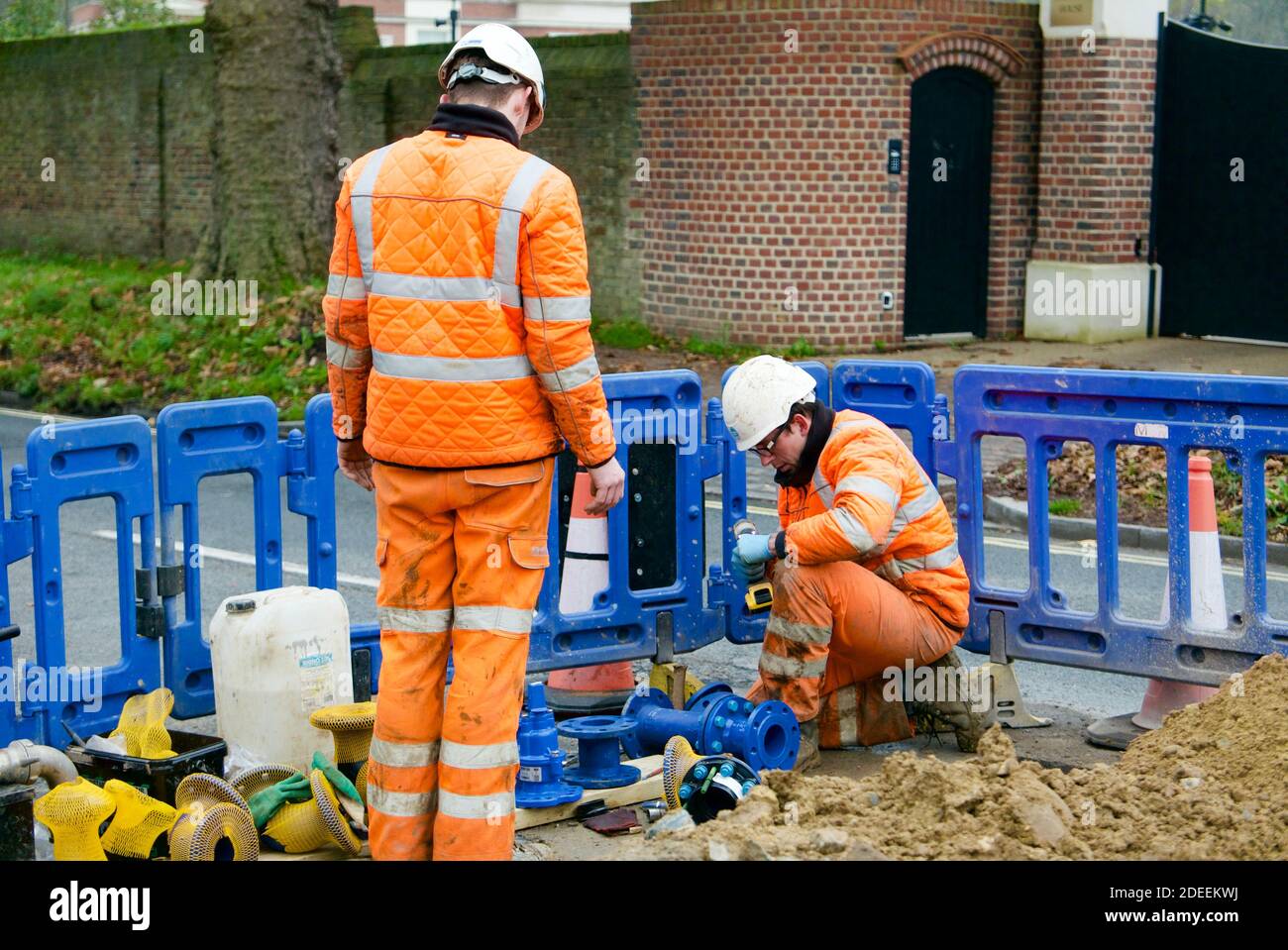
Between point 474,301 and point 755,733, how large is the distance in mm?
1870

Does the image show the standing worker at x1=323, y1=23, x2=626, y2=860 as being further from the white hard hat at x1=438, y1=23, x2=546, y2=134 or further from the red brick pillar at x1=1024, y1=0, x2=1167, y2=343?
the red brick pillar at x1=1024, y1=0, x2=1167, y2=343

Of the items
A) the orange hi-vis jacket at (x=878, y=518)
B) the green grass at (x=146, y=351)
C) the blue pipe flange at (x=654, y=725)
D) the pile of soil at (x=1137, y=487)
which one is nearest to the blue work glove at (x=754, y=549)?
the orange hi-vis jacket at (x=878, y=518)

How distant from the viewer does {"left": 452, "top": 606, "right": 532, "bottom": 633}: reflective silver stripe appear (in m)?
4.74

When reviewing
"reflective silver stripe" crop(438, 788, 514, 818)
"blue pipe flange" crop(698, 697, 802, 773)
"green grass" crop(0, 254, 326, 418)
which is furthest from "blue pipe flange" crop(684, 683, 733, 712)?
"green grass" crop(0, 254, 326, 418)

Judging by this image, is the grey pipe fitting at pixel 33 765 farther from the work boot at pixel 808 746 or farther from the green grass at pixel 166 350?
the green grass at pixel 166 350

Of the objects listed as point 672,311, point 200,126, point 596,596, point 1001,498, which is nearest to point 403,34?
point 200,126

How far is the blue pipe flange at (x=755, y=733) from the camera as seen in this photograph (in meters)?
5.69

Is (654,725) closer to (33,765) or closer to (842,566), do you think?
(842,566)

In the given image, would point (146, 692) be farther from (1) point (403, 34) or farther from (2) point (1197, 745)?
(1) point (403, 34)

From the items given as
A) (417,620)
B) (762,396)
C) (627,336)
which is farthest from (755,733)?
(627,336)

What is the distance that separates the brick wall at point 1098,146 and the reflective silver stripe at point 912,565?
11.3 metres

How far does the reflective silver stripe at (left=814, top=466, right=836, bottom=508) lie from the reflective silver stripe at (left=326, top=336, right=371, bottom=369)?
181 centimetres

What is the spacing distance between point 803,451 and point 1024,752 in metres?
1.44

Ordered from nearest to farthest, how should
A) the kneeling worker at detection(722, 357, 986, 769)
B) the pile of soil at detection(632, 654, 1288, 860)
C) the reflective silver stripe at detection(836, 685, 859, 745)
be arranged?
the pile of soil at detection(632, 654, 1288, 860)
the kneeling worker at detection(722, 357, 986, 769)
the reflective silver stripe at detection(836, 685, 859, 745)
